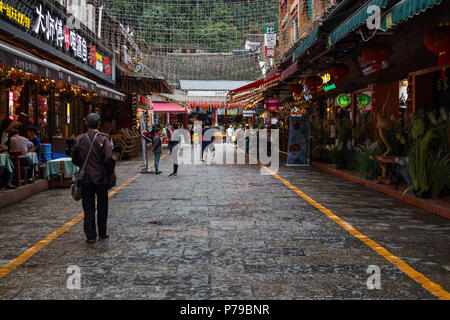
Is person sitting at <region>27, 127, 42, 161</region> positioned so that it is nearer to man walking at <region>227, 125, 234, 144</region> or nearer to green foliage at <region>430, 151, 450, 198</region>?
green foliage at <region>430, 151, 450, 198</region>

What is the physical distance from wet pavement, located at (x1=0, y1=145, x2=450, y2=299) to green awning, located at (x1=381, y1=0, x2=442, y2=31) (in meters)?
3.00

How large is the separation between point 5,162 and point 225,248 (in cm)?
628

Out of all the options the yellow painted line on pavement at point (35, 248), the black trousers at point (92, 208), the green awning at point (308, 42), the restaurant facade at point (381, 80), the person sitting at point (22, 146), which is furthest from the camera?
the green awning at point (308, 42)

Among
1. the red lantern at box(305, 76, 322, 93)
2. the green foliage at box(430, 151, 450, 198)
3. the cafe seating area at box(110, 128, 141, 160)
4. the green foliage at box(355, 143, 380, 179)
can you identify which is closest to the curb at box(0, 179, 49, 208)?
the green foliage at box(355, 143, 380, 179)

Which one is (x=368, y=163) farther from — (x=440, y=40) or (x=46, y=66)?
(x=46, y=66)

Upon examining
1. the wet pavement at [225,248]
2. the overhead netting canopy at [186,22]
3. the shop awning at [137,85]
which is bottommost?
the wet pavement at [225,248]

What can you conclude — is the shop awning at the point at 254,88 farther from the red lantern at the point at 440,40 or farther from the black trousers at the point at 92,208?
the black trousers at the point at 92,208

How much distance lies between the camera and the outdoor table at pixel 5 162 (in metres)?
10.1

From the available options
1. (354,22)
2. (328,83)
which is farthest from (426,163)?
(328,83)

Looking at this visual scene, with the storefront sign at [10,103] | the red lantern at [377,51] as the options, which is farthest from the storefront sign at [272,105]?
the red lantern at [377,51]

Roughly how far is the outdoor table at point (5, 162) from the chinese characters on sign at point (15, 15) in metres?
3.47
